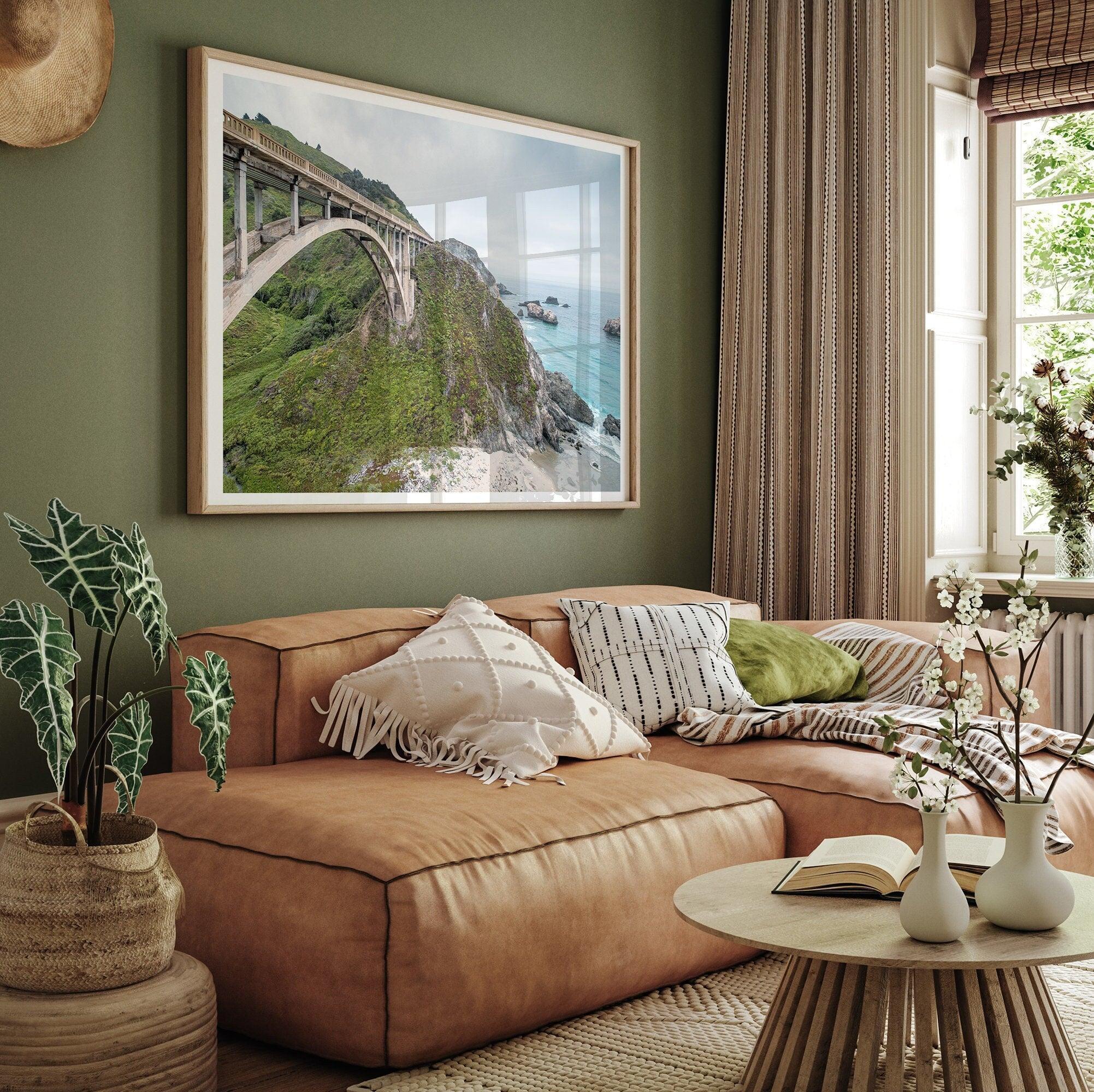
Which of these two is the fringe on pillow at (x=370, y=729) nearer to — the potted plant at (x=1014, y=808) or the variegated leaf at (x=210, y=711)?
the variegated leaf at (x=210, y=711)

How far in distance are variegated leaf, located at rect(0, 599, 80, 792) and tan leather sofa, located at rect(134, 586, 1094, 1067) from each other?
54 centimetres

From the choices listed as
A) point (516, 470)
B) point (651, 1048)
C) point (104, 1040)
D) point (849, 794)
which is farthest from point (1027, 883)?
point (516, 470)

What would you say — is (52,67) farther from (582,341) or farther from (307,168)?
(582,341)

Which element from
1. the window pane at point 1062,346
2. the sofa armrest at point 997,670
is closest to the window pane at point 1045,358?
the window pane at point 1062,346

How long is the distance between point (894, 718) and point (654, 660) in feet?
2.02

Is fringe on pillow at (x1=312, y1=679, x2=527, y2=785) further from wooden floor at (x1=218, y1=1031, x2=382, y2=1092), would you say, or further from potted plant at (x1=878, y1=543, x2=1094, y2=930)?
potted plant at (x1=878, y1=543, x2=1094, y2=930)

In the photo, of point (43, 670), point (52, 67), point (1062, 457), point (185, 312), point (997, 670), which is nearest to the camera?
point (43, 670)

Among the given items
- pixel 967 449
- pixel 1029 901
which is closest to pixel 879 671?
pixel 967 449

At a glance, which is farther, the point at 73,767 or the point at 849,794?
the point at 849,794

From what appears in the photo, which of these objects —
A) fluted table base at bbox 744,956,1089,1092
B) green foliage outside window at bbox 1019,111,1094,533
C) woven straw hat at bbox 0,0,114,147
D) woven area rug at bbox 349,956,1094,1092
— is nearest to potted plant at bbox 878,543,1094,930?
fluted table base at bbox 744,956,1089,1092

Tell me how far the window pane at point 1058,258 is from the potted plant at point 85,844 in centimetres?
326

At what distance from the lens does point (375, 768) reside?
279cm

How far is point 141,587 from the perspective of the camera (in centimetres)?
196

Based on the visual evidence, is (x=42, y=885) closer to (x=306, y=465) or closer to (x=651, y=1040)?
(x=651, y=1040)
